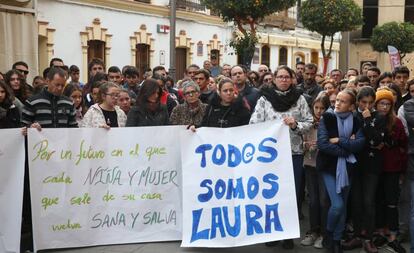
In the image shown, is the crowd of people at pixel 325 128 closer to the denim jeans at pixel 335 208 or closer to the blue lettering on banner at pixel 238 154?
the denim jeans at pixel 335 208

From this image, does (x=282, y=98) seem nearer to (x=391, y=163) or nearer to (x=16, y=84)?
(x=391, y=163)

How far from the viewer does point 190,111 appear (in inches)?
240

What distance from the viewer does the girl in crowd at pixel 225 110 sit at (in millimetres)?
5840

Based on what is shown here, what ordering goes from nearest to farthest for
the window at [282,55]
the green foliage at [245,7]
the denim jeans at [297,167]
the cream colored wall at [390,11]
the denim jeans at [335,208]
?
the denim jeans at [335,208] → the denim jeans at [297,167] → the green foliage at [245,7] → the window at [282,55] → the cream colored wall at [390,11]

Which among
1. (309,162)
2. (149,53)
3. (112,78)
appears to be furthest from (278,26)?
(309,162)

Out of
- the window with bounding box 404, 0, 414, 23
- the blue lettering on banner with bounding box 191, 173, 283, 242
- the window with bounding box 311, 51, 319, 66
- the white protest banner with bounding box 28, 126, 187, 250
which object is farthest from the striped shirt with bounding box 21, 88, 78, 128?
the window with bounding box 404, 0, 414, 23

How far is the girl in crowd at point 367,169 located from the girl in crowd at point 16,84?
3814mm

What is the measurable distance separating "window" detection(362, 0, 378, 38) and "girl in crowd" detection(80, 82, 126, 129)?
116ft

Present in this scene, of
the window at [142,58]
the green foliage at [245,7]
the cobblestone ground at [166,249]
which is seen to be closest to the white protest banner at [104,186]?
the cobblestone ground at [166,249]

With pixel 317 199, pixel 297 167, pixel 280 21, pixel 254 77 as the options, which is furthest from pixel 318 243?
pixel 280 21

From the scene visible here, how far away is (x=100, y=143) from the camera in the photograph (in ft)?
18.5

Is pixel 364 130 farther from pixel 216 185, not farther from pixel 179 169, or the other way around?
pixel 179 169

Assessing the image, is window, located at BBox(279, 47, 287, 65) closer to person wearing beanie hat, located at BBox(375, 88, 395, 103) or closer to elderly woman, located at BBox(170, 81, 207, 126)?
elderly woman, located at BBox(170, 81, 207, 126)

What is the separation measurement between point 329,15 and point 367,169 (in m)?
20.3
